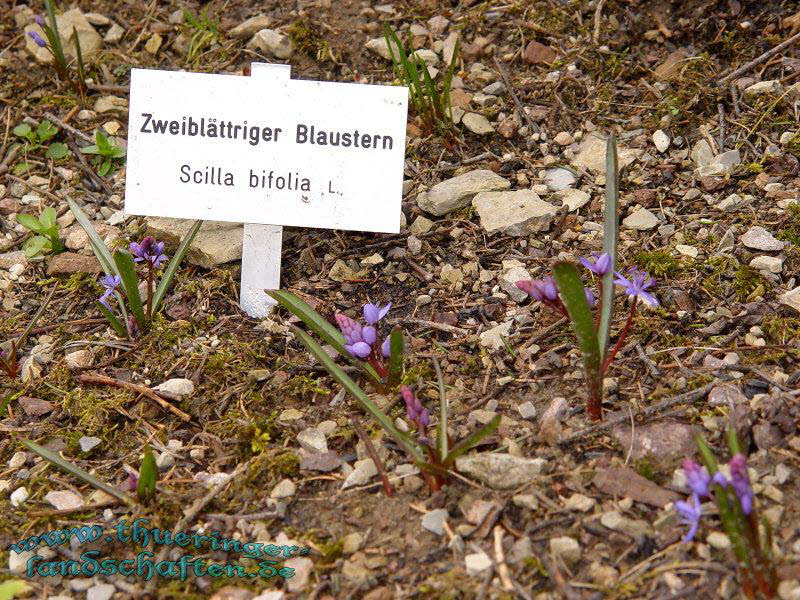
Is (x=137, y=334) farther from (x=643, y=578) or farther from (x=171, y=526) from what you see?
(x=643, y=578)

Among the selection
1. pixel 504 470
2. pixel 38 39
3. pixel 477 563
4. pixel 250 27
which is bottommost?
pixel 477 563

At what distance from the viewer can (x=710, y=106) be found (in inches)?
132

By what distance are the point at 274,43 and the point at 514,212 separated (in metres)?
1.45

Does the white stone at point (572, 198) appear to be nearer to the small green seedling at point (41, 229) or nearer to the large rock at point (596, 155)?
the large rock at point (596, 155)

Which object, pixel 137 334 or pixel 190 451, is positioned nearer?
pixel 190 451

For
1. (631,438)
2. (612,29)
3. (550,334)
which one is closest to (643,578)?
(631,438)

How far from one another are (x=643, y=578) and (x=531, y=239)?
1.42m

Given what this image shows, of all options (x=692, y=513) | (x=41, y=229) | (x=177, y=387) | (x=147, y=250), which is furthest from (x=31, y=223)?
(x=692, y=513)

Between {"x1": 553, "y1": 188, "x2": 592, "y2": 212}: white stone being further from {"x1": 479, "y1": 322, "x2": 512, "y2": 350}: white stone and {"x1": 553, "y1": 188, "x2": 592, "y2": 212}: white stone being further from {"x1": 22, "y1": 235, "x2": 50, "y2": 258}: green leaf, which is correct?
{"x1": 22, "y1": 235, "x2": 50, "y2": 258}: green leaf

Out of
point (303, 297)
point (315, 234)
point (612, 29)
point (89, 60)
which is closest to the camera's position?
point (303, 297)

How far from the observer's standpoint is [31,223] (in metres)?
3.16

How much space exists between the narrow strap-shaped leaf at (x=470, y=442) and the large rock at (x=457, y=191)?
1.28 metres

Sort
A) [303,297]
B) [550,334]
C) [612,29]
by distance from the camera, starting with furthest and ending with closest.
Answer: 1. [612,29]
2. [303,297]
3. [550,334]

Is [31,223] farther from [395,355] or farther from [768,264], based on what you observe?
[768,264]
